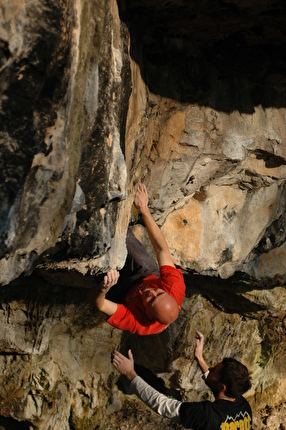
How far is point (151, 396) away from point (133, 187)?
1.18 metres

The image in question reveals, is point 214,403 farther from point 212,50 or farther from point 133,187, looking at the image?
point 212,50

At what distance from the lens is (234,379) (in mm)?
2900

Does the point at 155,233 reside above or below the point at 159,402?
above

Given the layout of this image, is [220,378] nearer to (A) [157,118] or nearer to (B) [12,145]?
(A) [157,118]

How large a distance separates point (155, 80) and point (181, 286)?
3.84ft

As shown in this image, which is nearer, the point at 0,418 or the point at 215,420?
the point at 215,420

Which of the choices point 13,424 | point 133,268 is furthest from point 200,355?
point 13,424

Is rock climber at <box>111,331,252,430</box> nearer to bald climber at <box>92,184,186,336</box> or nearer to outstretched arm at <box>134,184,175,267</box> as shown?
bald climber at <box>92,184,186,336</box>

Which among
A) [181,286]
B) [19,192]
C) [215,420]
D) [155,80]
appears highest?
[155,80]

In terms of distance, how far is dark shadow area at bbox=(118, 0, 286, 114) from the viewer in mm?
2422

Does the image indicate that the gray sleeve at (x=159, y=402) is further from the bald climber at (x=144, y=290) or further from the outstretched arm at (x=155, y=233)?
the outstretched arm at (x=155, y=233)

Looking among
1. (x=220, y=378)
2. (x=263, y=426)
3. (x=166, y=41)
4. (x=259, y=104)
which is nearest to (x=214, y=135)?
(x=259, y=104)

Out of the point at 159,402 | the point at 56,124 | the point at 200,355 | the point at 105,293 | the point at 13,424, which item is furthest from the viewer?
the point at 13,424

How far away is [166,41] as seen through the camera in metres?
2.77
